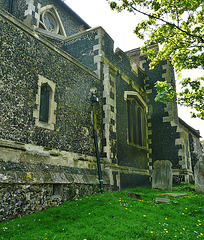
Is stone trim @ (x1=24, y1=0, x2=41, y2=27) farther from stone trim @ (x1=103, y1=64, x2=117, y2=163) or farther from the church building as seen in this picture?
stone trim @ (x1=103, y1=64, x2=117, y2=163)

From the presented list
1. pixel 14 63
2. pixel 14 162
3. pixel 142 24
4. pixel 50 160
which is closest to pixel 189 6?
pixel 142 24

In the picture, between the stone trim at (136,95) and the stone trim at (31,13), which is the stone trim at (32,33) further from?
the stone trim at (136,95)

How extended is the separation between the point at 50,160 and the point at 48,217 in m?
1.69

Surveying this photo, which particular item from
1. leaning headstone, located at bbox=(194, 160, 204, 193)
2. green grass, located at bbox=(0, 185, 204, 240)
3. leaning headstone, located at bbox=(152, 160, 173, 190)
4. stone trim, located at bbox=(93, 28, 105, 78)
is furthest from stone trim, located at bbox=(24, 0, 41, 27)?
leaning headstone, located at bbox=(194, 160, 204, 193)

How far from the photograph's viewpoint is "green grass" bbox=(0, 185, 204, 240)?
4059mm

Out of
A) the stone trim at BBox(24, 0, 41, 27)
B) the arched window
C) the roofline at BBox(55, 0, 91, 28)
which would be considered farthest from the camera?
the roofline at BBox(55, 0, 91, 28)

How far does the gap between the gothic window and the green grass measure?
5.49 metres

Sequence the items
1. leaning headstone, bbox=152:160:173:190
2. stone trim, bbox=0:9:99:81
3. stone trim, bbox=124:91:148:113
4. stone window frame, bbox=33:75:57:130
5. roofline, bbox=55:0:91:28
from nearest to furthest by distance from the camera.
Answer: stone trim, bbox=0:9:99:81 → stone window frame, bbox=33:75:57:130 → leaning headstone, bbox=152:160:173:190 → stone trim, bbox=124:91:148:113 → roofline, bbox=55:0:91:28

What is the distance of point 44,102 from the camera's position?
6664mm

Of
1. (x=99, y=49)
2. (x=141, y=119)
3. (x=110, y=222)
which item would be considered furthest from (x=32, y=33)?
(x=141, y=119)

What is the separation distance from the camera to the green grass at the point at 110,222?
406cm

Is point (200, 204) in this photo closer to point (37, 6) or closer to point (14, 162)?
point (14, 162)

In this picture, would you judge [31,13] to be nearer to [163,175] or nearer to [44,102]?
[44,102]

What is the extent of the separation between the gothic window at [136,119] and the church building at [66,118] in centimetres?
5
